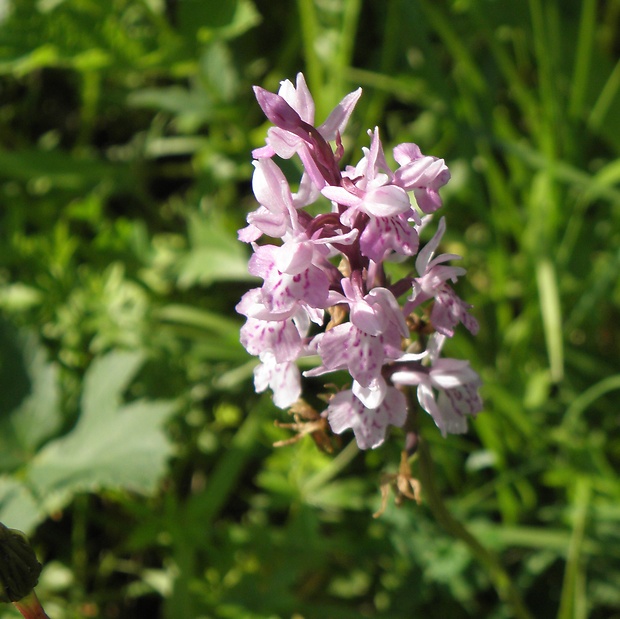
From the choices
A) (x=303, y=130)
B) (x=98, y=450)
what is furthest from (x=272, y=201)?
(x=98, y=450)

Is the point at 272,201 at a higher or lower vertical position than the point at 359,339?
higher

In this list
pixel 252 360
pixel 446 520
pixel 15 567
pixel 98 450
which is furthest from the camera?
pixel 252 360

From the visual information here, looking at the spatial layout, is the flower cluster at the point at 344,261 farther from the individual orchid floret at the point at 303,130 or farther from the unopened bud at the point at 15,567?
the unopened bud at the point at 15,567

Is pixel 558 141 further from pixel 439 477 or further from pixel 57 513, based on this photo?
pixel 57 513

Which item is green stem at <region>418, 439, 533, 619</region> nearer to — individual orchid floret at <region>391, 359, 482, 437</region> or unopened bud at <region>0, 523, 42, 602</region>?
individual orchid floret at <region>391, 359, 482, 437</region>

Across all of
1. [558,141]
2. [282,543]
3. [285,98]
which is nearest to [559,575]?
[282,543]

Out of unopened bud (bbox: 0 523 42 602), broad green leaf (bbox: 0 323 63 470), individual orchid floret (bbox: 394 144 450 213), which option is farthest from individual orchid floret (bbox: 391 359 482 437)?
broad green leaf (bbox: 0 323 63 470)

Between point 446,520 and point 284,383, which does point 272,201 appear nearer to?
point 284,383
